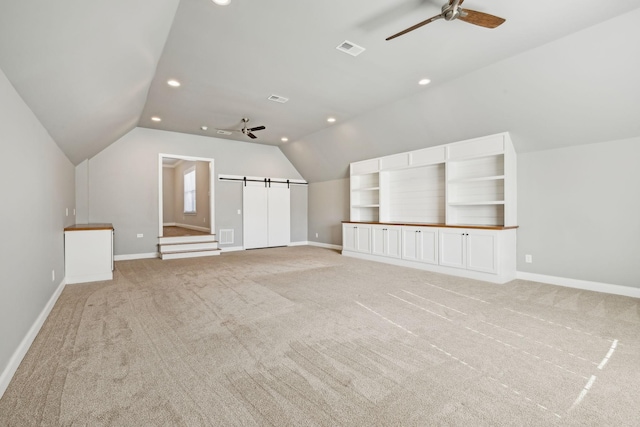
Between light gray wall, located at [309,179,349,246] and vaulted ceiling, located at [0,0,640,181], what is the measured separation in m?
3.13

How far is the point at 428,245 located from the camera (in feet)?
18.4

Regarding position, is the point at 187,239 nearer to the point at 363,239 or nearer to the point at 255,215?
the point at 255,215

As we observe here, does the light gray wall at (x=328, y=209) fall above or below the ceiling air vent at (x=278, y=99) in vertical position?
below

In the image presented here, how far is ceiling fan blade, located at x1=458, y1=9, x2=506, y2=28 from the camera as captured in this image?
2520 millimetres

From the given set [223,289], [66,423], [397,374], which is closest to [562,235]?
[397,374]

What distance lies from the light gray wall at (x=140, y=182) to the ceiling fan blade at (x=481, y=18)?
693 cm

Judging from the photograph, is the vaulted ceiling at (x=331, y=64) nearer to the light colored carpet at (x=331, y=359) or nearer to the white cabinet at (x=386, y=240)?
the white cabinet at (x=386, y=240)

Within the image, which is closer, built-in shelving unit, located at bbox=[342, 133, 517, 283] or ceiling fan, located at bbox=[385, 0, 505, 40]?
ceiling fan, located at bbox=[385, 0, 505, 40]

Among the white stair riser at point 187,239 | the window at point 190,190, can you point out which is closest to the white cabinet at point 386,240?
the white stair riser at point 187,239

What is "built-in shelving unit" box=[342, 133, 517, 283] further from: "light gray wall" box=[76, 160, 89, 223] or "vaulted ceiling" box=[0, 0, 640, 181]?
"light gray wall" box=[76, 160, 89, 223]

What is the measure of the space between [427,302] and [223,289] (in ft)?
9.25

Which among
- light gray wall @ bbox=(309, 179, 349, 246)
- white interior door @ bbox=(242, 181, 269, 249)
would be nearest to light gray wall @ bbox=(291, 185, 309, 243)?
light gray wall @ bbox=(309, 179, 349, 246)

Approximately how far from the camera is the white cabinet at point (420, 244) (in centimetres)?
551

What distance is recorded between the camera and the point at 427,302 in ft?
11.9
